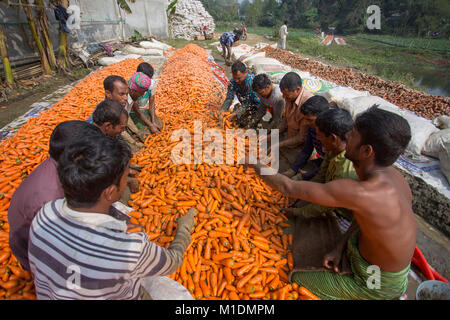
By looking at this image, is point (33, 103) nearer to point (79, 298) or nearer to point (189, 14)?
point (79, 298)

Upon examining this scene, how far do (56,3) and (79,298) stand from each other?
1124 cm

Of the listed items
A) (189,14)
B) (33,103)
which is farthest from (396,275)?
(189,14)

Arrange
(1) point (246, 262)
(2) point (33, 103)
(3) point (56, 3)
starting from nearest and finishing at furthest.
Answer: (1) point (246, 262)
(2) point (33, 103)
(3) point (56, 3)

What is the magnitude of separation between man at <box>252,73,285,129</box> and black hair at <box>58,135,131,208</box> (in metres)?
3.25

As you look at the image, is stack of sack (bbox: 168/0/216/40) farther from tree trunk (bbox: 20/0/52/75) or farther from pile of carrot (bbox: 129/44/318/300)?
pile of carrot (bbox: 129/44/318/300)

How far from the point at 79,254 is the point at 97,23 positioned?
53.7ft

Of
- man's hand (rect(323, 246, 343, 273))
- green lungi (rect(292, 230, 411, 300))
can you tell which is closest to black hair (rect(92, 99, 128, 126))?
green lungi (rect(292, 230, 411, 300))

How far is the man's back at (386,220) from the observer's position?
1437 mm

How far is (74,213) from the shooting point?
3.80 ft

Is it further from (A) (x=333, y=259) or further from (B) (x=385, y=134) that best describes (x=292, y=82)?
(A) (x=333, y=259)

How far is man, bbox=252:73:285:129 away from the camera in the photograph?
3941 mm

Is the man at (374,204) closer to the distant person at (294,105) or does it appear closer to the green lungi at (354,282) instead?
the green lungi at (354,282)

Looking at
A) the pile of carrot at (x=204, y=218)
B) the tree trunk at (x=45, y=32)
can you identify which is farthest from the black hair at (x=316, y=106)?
the tree trunk at (x=45, y=32)
